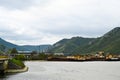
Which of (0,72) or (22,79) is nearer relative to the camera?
(22,79)

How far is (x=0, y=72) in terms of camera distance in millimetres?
99438

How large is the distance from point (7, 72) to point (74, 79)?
81.7 feet

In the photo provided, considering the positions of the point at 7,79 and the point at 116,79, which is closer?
the point at 7,79

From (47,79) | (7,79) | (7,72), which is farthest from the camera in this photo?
(7,72)

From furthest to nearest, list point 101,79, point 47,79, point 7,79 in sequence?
point 101,79 → point 47,79 → point 7,79

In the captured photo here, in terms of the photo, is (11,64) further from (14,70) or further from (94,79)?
(94,79)

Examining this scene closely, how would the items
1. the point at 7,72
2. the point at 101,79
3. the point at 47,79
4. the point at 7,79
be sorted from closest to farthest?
the point at 7,79, the point at 47,79, the point at 101,79, the point at 7,72

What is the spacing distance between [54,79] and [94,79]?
39.4ft

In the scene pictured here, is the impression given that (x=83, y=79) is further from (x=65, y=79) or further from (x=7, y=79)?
(x=7, y=79)

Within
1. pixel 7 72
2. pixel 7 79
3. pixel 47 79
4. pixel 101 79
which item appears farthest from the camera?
pixel 7 72

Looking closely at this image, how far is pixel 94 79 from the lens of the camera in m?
92.9

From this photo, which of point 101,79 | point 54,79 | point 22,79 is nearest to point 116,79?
point 101,79

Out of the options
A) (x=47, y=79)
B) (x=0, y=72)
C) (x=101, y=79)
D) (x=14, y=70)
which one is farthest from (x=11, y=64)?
(x=101, y=79)

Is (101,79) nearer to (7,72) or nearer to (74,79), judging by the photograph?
(74,79)
